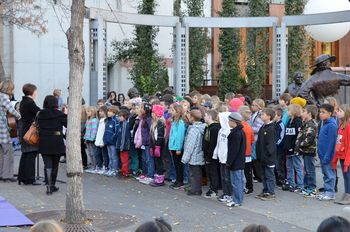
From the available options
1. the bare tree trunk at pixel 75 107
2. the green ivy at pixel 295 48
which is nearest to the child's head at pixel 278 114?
the bare tree trunk at pixel 75 107

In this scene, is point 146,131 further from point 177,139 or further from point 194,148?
point 194,148

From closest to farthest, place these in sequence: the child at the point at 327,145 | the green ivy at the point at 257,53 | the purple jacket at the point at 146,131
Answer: the child at the point at 327,145 < the purple jacket at the point at 146,131 < the green ivy at the point at 257,53

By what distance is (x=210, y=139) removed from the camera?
11.4m

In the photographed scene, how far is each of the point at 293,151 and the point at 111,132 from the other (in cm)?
402

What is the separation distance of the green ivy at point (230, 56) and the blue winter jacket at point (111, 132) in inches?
499

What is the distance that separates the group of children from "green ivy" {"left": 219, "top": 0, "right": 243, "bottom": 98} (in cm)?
1212

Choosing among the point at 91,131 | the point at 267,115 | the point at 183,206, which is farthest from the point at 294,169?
the point at 91,131

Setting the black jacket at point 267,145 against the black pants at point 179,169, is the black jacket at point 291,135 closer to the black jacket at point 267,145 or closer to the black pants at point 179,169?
the black jacket at point 267,145

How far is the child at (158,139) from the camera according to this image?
12.5 metres

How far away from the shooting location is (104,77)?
19.0 metres

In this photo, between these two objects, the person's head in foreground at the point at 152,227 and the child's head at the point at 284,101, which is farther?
the child's head at the point at 284,101

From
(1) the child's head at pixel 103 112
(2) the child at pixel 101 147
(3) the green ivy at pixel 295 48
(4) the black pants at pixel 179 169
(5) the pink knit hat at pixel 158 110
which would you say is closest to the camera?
(4) the black pants at pixel 179 169

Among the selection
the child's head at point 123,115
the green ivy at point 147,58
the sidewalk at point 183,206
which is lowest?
the sidewalk at point 183,206

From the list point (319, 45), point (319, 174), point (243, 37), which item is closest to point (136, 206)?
point (319, 174)
